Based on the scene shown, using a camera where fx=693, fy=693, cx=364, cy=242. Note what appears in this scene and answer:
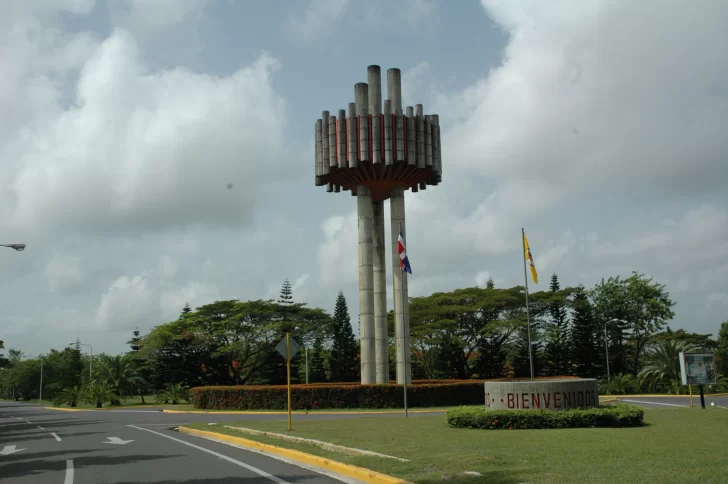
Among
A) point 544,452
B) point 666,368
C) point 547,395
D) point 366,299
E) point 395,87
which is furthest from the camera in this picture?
point 666,368

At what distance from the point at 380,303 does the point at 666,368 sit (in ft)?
73.3

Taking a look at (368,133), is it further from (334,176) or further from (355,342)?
(355,342)

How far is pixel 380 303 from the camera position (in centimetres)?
3869

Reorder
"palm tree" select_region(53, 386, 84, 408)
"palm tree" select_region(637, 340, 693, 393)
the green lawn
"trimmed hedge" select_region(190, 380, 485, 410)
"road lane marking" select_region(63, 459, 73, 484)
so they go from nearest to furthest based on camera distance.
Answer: the green lawn, "road lane marking" select_region(63, 459, 73, 484), "trimmed hedge" select_region(190, 380, 485, 410), "palm tree" select_region(637, 340, 693, 393), "palm tree" select_region(53, 386, 84, 408)

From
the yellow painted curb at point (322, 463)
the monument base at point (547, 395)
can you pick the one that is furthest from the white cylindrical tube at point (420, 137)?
the yellow painted curb at point (322, 463)

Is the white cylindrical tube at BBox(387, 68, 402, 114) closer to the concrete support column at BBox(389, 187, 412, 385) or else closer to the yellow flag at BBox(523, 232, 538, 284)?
the concrete support column at BBox(389, 187, 412, 385)

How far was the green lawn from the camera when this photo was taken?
1025cm

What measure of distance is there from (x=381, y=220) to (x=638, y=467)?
1203 inches


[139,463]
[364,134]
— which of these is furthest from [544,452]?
[364,134]

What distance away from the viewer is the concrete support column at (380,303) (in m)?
38.2

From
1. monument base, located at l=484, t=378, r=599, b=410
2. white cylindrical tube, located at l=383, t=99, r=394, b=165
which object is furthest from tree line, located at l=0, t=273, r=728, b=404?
monument base, located at l=484, t=378, r=599, b=410

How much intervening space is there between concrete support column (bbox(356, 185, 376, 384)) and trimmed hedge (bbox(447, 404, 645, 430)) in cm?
1773

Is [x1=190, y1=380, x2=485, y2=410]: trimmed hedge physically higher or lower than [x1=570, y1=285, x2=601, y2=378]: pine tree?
lower

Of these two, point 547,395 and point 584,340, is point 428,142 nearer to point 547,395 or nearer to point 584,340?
point 547,395
